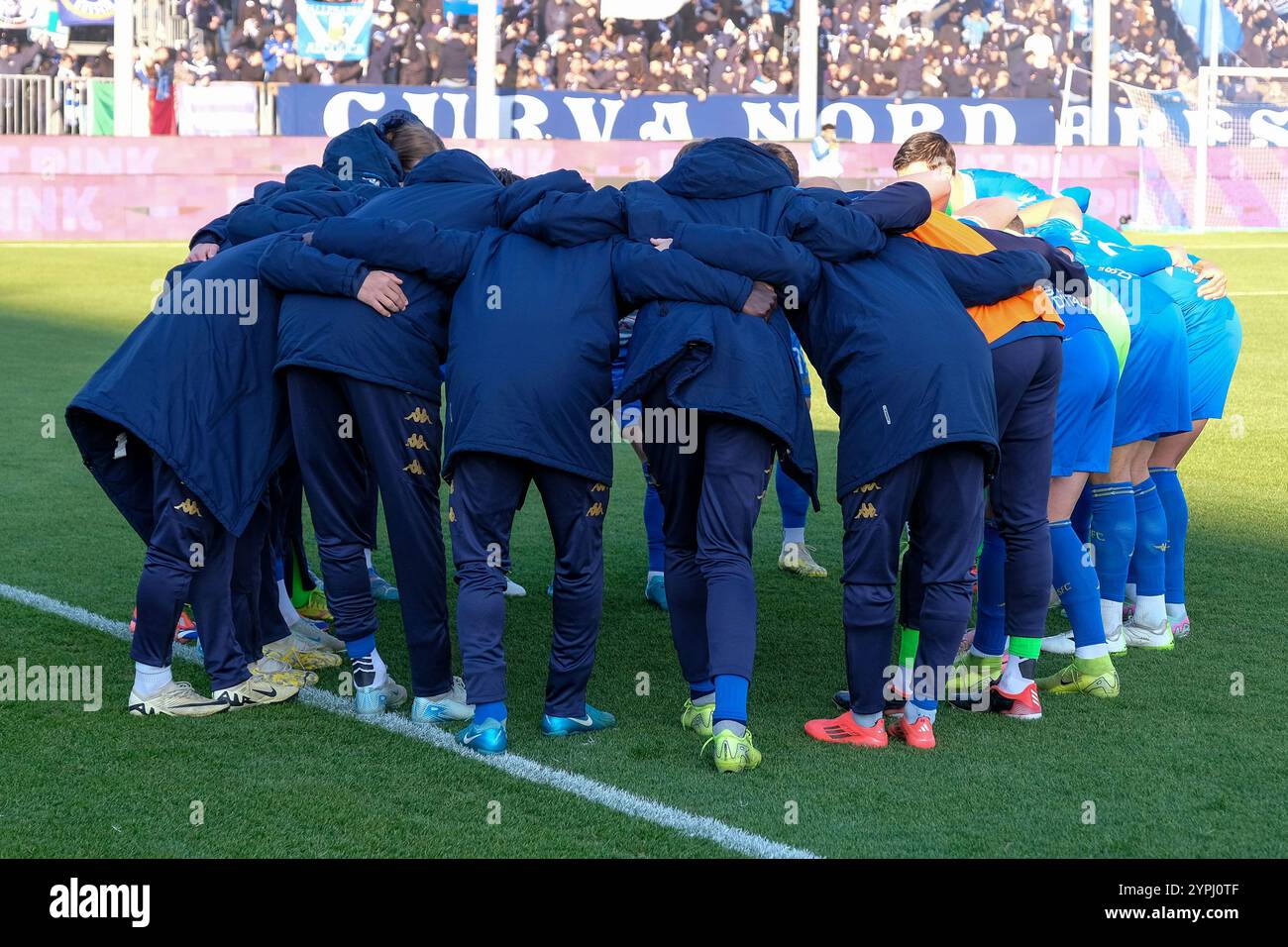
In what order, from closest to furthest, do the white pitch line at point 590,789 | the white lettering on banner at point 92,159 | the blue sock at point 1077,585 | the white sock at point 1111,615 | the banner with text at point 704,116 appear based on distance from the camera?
the white pitch line at point 590,789, the blue sock at point 1077,585, the white sock at point 1111,615, the white lettering on banner at point 92,159, the banner with text at point 704,116

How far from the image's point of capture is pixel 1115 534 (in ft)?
18.7

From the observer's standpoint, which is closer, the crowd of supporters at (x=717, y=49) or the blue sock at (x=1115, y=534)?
the blue sock at (x=1115, y=534)

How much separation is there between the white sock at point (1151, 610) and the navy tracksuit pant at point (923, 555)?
1508 mm

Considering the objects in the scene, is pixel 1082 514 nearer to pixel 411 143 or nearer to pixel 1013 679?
pixel 1013 679

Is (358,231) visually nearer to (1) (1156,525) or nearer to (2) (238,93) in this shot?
(1) (1156,525)

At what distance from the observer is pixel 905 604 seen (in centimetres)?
503

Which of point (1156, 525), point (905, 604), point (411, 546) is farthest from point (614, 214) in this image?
point (1156, 525)

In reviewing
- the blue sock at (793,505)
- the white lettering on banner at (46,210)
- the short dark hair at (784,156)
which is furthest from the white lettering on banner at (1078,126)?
the short dark hair at (784,156)

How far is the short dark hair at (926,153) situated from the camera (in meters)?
5.23

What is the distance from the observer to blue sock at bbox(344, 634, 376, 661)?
16.2ft

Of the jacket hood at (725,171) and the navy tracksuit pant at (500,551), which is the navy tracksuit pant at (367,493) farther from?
A: the jacket hood at (725,171)

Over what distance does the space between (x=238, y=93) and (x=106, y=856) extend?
21875 millimetres

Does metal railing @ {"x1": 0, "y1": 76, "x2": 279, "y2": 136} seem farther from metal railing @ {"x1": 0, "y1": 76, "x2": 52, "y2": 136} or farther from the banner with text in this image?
the banner with text

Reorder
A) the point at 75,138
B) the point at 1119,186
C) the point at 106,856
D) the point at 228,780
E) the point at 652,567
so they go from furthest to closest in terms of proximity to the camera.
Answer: the point at 1119,186 < the point at 75,138 < the point at 652,567 < the point at 228,780 < the point at 106,856
